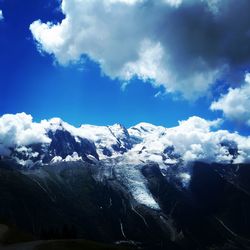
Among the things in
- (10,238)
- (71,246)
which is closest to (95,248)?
(71,246)

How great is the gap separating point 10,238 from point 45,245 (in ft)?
78.2

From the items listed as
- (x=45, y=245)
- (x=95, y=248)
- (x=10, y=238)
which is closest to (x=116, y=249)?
(x=95, y=248)

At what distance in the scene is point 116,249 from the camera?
94812 millimetres

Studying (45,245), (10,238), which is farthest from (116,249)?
(10,238)

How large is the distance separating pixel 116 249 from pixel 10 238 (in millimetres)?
28730

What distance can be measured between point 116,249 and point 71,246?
361 inches

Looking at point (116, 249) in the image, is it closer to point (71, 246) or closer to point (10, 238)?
point (71, 246)

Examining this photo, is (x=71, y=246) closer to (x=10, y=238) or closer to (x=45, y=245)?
(x=45, y=245)

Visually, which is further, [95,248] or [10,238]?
[10,238]

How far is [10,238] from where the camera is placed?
365 feet

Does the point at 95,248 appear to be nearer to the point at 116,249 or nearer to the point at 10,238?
the point at 116,249

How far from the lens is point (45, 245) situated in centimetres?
9025

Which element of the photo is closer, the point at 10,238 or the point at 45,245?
the point at 45,245

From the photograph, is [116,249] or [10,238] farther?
[10,238]
